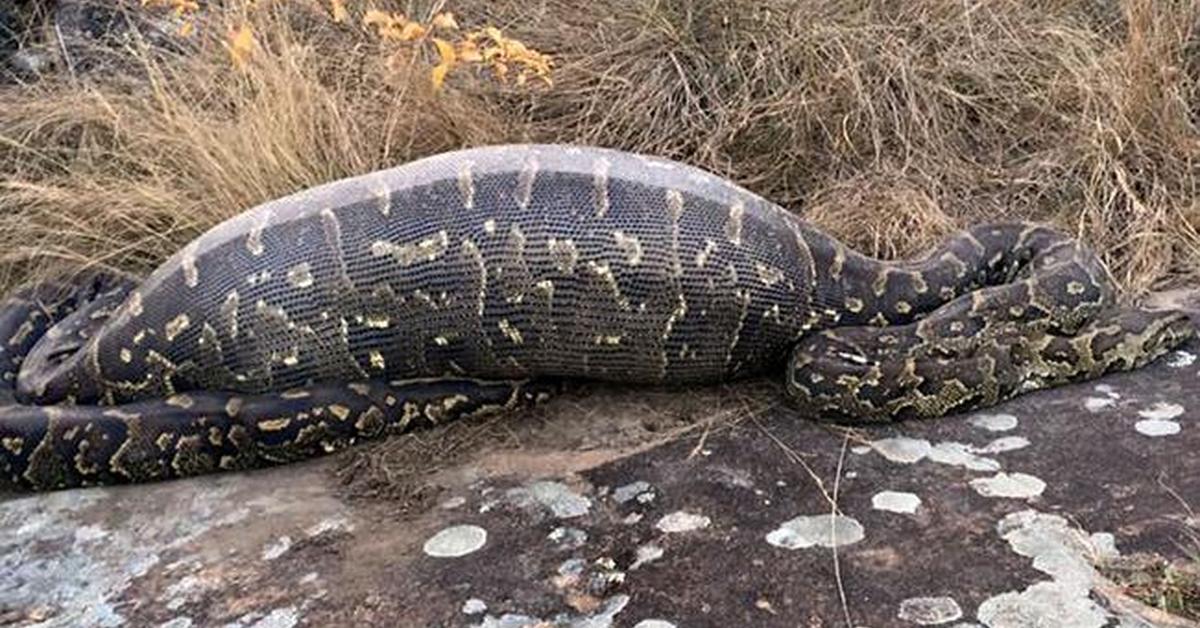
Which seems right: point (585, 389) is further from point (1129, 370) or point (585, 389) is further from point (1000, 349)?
point (1129, 370)

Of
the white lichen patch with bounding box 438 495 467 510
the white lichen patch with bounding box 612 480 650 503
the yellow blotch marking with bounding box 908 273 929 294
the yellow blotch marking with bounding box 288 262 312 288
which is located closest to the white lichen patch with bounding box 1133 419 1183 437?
the yellow blotch marking with bounding box 908 273 929 294

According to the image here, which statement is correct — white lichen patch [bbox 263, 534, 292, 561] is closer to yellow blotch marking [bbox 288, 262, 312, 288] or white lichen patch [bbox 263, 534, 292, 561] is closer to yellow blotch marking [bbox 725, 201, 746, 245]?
yellow blotch marking [bbox 288, 262, 312, 288]

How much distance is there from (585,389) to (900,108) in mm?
2776

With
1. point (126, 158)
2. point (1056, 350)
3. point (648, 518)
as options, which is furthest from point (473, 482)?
point (126, 158)

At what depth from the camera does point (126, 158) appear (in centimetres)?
702

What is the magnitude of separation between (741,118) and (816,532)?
326 cm

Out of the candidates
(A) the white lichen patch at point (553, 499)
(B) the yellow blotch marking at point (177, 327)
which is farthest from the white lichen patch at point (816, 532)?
(B) the yellow blotch marking at point (177, 327)

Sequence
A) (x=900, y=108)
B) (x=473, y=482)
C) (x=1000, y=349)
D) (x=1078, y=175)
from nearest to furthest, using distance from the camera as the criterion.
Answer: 1. (x=473, y=482)
2. (x=1000, y=349)
3. (x=1078, y=175)
4. (x=900, y=108)

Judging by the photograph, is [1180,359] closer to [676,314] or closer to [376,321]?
[676,314]

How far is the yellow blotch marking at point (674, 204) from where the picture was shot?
534 centimetres

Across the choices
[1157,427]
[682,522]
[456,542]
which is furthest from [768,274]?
[456,542]

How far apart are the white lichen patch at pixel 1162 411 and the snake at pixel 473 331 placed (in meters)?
0.33

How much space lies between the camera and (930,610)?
3895 millimetres

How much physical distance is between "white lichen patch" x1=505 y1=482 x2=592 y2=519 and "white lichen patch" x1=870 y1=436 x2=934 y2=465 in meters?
1.07
